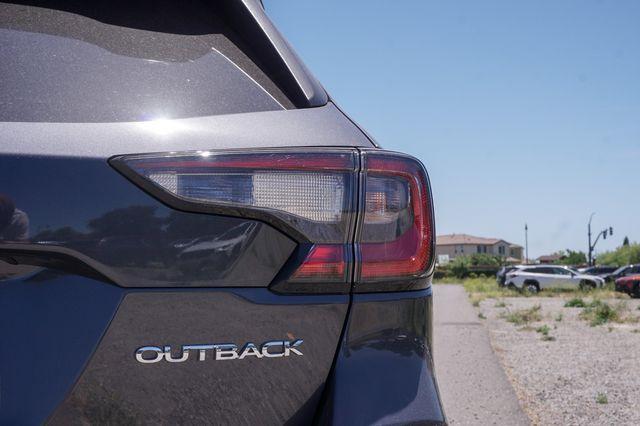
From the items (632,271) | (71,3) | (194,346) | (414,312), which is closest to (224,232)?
(194,346)

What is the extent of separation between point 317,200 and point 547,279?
121 ft

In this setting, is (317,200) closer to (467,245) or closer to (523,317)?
(523,317)

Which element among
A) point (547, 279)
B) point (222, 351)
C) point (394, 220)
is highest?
point (547, 279)

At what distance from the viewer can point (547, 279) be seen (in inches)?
1431

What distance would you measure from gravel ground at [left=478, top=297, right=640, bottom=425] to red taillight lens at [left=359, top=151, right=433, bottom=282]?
460 centimetres

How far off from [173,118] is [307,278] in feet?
1.44

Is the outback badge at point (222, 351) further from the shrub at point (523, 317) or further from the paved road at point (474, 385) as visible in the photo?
the shrub at point (523, 317)

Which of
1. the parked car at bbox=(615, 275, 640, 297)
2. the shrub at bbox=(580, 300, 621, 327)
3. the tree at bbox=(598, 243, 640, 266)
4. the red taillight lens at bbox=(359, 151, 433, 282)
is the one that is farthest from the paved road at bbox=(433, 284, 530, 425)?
the tree at bbox=(598, 243, 640, 266)

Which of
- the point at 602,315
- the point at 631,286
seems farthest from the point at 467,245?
the point at 602,315

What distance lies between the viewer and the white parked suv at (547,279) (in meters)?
36.2

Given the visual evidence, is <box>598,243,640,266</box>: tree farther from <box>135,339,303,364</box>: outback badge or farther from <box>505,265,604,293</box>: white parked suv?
<box>135,339,303,364</box>: outback badge

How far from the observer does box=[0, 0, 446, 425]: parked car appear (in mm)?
1285

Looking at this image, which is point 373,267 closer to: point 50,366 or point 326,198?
point 326,198

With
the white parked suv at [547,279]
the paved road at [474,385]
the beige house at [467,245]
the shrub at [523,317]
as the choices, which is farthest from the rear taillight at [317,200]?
the beige house at [467,245]
